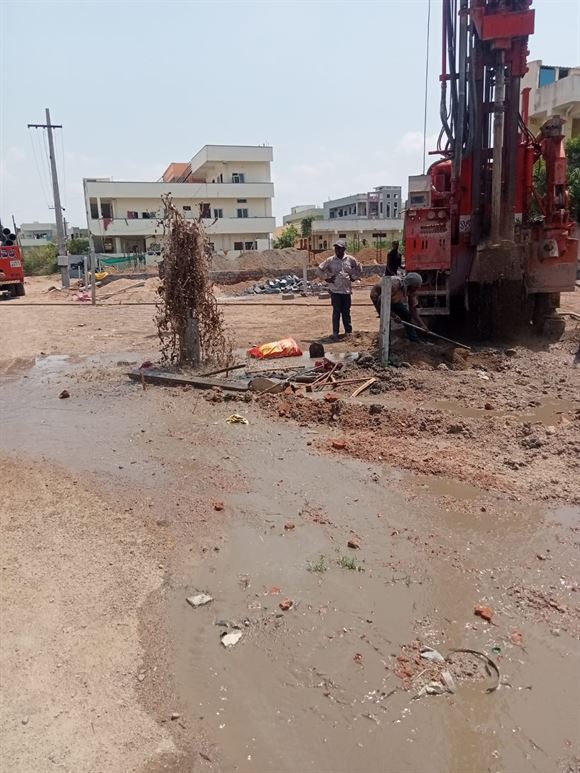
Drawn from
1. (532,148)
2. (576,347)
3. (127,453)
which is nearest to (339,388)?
(127,453)

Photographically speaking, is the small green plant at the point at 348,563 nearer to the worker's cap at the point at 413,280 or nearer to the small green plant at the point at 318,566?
the small green plant at the point at 318,566

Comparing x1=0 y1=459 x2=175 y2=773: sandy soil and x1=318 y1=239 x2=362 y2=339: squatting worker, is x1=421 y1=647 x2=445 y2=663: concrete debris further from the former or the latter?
x1=318 y1=239 x2=362 y2=339: squatting worker

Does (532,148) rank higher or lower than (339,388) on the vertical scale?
higher

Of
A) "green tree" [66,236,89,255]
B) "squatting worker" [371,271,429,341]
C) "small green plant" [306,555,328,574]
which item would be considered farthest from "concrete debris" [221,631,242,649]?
"green tree" [66,236,89,255]

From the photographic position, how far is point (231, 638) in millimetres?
2912

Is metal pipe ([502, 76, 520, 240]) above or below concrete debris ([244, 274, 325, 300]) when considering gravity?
above

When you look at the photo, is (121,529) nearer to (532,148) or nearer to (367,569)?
(367,569)

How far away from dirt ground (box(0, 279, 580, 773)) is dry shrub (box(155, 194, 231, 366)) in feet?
6.72

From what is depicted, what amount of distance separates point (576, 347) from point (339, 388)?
3.78 m

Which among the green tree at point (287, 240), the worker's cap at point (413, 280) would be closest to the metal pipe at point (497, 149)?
the worker's cap at point (413, 280)

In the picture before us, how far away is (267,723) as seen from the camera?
2428 mm

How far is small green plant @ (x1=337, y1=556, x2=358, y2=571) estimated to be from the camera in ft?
11.5

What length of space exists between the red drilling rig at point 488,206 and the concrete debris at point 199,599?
659cm

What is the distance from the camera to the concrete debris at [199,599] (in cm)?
317
